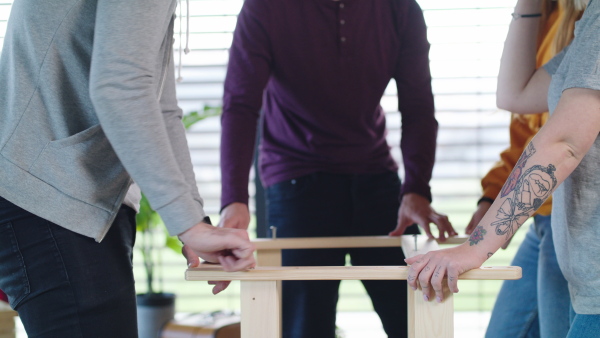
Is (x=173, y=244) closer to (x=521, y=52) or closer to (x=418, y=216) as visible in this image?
(x=418, y=216)

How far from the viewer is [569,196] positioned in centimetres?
115

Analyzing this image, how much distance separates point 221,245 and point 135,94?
28 cm

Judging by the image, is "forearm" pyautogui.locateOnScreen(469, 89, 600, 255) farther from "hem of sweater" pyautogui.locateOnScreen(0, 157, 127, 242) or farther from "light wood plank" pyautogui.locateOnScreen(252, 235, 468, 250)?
"hem of sweater" pyautogui.locateOnScreen(0, 157, 127, 242)

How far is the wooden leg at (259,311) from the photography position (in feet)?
3.68

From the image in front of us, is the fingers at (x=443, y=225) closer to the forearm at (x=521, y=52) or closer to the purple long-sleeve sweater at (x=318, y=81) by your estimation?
the purple long-sleeve sweater at (x=318, y=81)

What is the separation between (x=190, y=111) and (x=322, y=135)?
46.9 inches

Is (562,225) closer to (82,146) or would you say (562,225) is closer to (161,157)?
(161,157)

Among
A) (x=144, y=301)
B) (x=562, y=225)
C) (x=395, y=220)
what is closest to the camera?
(x=562, y=225)

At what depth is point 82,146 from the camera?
37.8 inches

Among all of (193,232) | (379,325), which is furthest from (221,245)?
(379,325)

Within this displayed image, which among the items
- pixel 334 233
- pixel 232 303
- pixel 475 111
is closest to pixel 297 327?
pixel 334 233

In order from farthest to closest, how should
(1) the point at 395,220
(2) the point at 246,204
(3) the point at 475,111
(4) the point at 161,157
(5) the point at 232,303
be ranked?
(5) the point at 232,303
(3) the point at 475,111
(1) the point at 395,220
(2) the point at 246,204
(4) the point at 161,157

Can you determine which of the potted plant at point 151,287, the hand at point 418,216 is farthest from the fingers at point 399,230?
the potted plant at point 151,287

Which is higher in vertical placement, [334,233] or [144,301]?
[334,233]
